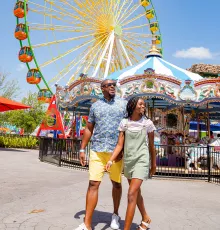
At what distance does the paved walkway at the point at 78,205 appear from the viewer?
3.30 meters

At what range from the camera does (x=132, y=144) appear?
2914 mm

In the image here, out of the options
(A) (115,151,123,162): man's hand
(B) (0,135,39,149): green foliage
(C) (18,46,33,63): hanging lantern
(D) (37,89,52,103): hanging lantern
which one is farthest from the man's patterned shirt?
(D) (37,89,52,103): hanging lantern

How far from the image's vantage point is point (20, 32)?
18.4 metres

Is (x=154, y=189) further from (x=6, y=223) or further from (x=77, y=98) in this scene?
(x=77, y=98)

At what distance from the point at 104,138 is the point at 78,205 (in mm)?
1534

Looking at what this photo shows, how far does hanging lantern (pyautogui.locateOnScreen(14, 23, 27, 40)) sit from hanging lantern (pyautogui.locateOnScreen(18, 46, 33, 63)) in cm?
70

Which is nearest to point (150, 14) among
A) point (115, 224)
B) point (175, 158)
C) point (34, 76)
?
point (34, 76)

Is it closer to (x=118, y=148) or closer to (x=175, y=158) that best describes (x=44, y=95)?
(x=175, y=158)

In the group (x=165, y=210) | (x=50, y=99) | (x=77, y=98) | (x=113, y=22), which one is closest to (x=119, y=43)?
(x=113, y=22)

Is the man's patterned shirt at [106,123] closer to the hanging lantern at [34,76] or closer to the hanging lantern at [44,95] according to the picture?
the hanging lantern at [34,76]

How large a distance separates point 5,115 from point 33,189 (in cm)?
1791

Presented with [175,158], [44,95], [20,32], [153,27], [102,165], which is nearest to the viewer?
[102,165]

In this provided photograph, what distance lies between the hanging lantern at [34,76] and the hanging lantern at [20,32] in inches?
88.1

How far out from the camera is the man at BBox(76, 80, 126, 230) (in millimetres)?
3004
